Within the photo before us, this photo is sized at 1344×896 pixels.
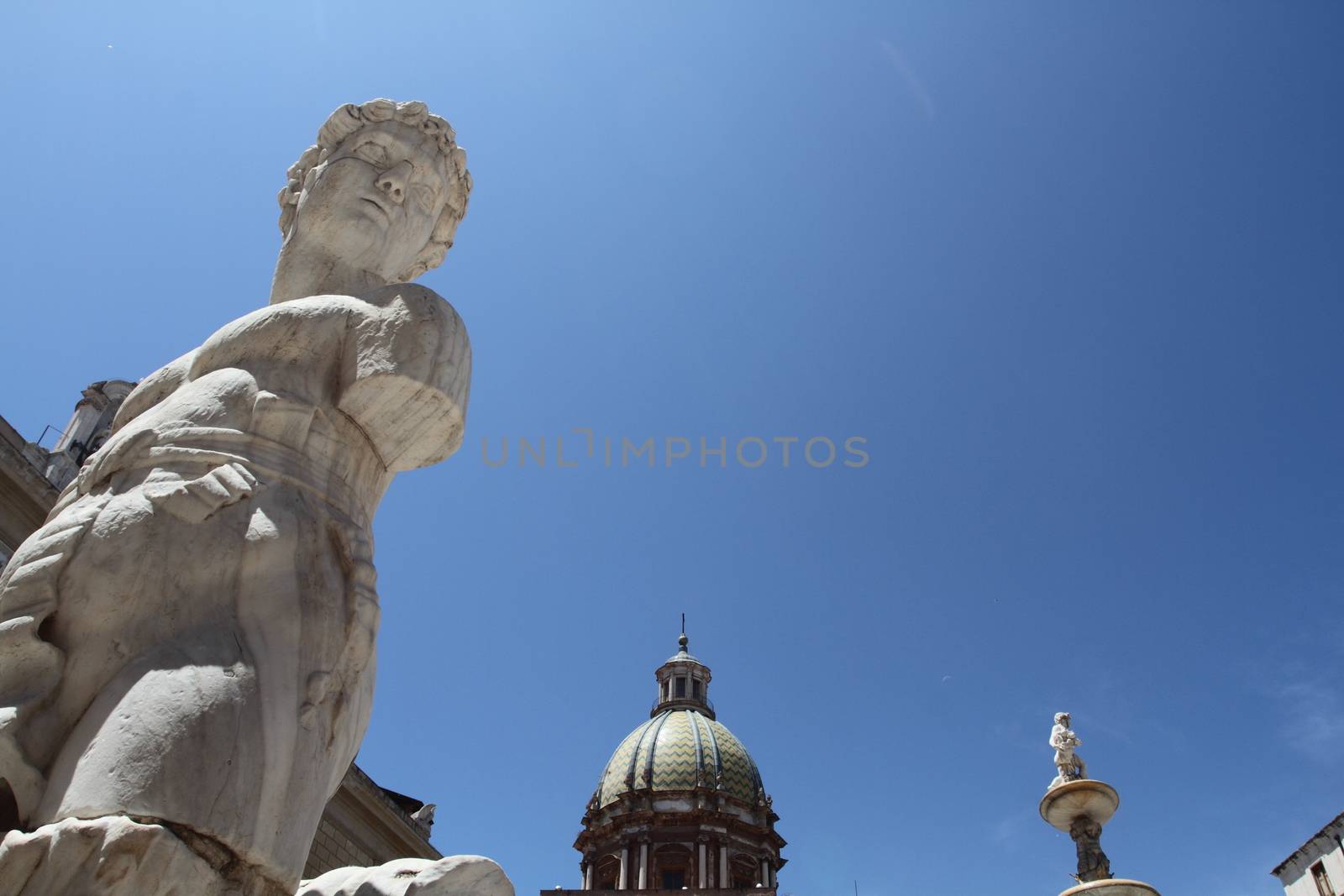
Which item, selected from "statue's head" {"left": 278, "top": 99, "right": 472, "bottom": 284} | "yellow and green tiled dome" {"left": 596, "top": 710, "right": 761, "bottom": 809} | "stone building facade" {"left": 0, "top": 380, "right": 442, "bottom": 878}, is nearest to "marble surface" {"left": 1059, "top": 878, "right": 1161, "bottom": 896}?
"stone building facade" {"left": 0, "top": 380, "right": 442, "bottom": 878}

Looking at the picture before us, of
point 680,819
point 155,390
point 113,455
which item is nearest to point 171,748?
point 113,455

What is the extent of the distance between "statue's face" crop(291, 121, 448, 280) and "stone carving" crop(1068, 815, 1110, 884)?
12.1m

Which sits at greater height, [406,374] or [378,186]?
[378,186]

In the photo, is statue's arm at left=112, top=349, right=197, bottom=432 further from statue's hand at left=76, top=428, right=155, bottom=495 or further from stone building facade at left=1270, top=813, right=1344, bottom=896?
stone building facade at left=1270, top=813, right=1344, bottom=896

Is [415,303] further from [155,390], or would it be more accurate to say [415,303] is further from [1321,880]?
[1321,880]

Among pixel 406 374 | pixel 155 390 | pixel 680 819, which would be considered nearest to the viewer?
pixel 406 374

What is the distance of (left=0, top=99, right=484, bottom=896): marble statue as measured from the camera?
2.28 metres

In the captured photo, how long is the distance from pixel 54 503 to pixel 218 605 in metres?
12.6

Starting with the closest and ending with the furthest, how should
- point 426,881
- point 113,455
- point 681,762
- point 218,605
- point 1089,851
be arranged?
point 426,881
point 218,605
point 113,455
point 1089,851
point 681,762

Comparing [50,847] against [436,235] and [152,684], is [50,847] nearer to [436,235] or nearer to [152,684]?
[152,684]

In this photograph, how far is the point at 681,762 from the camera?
49.4 meters

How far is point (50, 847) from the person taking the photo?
2.12 metres

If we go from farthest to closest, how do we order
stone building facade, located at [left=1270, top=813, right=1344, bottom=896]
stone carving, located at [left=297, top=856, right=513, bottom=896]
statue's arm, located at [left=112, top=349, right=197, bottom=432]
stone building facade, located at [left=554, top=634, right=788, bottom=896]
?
stone building facade, located at [left=554, top=634, right=788, bottom=896], stone building facade, located at [left=1270, top=813, right=1344, bottom=896], statue's arm, located at [left=112, top=349, right=197, bottom=432], stone carving, located at [left=297, top=856, right=513, bottom=896]

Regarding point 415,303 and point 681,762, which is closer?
point 415,303
